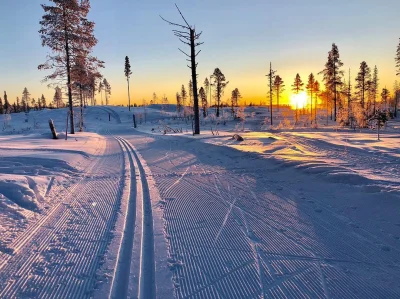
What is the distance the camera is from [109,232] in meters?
4.20

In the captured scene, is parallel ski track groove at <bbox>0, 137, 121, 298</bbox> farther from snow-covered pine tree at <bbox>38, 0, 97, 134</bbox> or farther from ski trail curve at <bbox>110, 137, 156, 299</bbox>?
snow-covered pine tree at <bbox>38, 0, 97, 134</bbox>

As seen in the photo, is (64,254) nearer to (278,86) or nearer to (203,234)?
(203,234)

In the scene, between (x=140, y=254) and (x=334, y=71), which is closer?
(x=140, y=254)

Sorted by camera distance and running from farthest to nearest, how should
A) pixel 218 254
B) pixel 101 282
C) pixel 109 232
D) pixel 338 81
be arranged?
pixel 338 81 < pixel 109 232 < pixel 218 254 < pixel 101 282

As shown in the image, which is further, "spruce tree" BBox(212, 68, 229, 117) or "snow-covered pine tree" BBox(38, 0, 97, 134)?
"spruce tree" BBox(212, 68, 229, 117)

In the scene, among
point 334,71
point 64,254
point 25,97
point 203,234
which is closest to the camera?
point 64,254

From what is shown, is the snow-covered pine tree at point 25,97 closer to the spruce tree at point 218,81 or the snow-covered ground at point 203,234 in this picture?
the spruce tree at point 218,81

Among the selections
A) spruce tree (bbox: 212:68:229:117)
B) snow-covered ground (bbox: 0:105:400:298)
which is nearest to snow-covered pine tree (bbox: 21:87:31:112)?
spruce tree (bbox: 212:68:229:117)

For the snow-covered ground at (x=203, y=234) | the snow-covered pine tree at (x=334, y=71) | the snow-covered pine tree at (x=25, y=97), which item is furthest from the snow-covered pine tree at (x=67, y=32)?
the snow-covered pine tree at (x=25, y=97)

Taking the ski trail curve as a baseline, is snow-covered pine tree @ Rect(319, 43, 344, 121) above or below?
above

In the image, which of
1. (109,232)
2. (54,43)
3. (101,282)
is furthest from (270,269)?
(54,43)

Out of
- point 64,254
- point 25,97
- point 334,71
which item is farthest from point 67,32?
point 25,97

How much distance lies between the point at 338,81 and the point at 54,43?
Answer: 1637 inches

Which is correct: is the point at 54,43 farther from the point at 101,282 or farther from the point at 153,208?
the point at 101,282
